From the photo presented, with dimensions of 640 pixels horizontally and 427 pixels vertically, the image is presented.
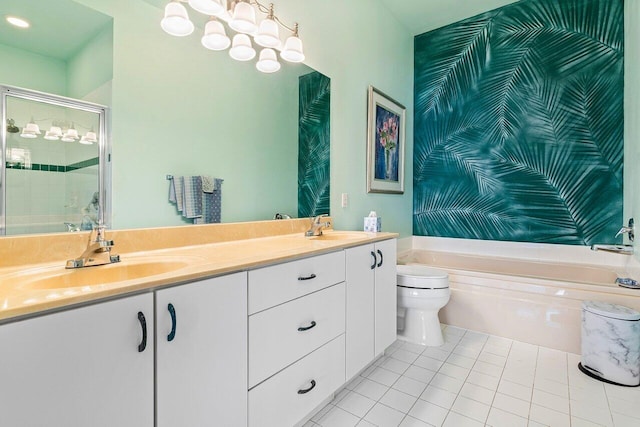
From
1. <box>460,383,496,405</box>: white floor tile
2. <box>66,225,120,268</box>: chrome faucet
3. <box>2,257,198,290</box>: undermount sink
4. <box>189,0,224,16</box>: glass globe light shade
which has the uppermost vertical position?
<box>189,0,224,16</box>: glass globe light shade

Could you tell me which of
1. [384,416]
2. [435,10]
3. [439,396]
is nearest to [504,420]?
[439,396]

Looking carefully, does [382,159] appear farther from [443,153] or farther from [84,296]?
[84,296]

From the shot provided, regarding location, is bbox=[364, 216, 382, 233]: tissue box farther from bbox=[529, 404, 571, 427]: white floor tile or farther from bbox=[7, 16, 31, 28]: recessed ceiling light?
bbox=[7, 16, 31, 28]: recessed ceiling light

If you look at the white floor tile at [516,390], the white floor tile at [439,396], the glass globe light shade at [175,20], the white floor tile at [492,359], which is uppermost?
the glass globe light shade at [175,20]

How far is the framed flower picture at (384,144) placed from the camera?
2598 mm

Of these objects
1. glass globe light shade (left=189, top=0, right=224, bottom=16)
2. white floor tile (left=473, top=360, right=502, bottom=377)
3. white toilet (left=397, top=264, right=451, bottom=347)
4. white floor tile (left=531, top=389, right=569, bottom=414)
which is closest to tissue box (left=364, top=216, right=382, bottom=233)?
white toilet (left=397, top=264, right=451, bottom=347)

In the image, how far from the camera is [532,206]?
2.77 metres

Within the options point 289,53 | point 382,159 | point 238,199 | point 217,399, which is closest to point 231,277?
point 217,399

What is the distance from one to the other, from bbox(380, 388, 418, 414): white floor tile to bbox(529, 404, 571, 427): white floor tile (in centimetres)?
54

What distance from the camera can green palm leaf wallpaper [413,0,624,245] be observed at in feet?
8.20

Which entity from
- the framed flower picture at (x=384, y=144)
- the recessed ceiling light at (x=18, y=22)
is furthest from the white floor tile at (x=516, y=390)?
the recessed ceiling light at (x=18, y=22)

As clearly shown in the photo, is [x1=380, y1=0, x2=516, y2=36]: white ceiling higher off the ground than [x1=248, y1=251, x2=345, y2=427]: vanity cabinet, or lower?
higher

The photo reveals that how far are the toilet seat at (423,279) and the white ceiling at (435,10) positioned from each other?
235 centimetres

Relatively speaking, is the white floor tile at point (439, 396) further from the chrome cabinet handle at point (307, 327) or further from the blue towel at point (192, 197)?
the blue towel at point (192, 197)
